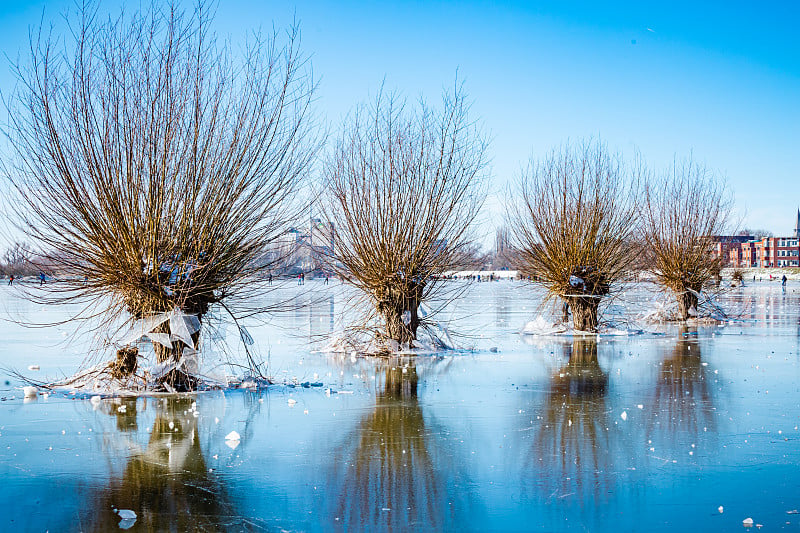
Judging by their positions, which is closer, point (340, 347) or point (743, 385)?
point (743, 385)

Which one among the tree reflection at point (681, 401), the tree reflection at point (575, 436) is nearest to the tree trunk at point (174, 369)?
the tree reflection at point (575, 436)

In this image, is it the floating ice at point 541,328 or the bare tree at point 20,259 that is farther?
the floating ice at point 541,328

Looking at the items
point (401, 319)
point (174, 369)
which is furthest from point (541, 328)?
point (174, 369)

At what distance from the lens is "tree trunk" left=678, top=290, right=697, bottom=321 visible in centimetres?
2598

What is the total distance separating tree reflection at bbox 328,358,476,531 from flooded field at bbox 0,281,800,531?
0.08 feet

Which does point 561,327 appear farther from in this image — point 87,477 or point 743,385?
point 87,477

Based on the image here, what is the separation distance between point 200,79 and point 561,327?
14.0m

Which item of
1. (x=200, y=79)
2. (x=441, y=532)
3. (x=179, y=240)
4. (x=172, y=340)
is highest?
(x=200, y=79)

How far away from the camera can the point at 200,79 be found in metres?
10.9

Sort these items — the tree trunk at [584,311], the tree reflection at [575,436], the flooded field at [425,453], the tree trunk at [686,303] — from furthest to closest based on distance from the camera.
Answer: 1. the tree trunk at [686,303]
2. the tree trunk at [584,311]
3. the tree reflection at [575,436]
4. the flooded field at [425,453]

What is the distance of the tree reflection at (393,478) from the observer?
5418 millimetres

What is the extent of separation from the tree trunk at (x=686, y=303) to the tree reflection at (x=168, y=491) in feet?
70.8

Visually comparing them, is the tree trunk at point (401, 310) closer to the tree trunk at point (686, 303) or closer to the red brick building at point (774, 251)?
the tree trunk at point (686, 303)

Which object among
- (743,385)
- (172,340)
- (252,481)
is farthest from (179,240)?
(743,385)
